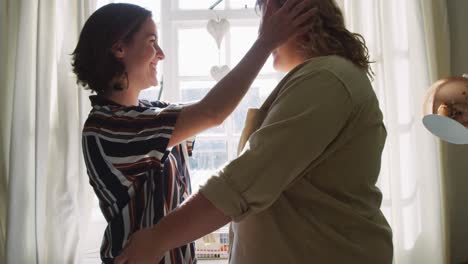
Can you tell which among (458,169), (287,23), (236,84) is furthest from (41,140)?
(458,169)

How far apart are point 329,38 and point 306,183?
35 centimetres

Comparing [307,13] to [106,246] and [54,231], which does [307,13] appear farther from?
[54,231]

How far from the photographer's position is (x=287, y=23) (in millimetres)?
853

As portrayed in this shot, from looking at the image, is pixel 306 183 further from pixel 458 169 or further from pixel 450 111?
pixel 458 169

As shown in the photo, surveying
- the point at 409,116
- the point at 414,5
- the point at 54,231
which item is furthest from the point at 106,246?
the point at 414,5

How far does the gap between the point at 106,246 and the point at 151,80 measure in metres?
0.46

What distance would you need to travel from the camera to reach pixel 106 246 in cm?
98

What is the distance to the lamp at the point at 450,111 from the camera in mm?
1107

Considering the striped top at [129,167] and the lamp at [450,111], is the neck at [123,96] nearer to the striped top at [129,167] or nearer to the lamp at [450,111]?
the striped top at [129,167]

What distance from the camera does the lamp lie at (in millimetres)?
1107

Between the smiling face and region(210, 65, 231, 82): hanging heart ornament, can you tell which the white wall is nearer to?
region(210, 65, 231, 82): hanging heart ornament

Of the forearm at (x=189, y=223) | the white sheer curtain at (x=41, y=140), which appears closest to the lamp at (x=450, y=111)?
the forearm at (x=189, y=223)

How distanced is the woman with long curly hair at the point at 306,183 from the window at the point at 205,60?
1176mm

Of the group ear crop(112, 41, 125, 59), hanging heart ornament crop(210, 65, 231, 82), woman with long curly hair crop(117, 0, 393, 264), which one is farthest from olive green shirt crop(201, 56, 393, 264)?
hanging heart ornament crop(210, 65, 231, 82)
